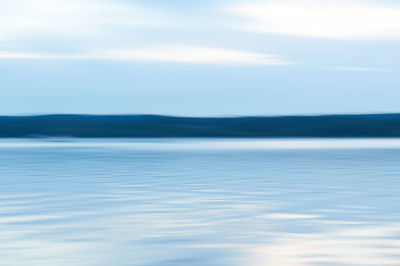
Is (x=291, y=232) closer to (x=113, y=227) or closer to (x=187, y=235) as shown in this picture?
(x=187, y=235)

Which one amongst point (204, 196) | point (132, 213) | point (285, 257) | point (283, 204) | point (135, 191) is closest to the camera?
point (285, 257)

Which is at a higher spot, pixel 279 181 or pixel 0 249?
pixel 279 181

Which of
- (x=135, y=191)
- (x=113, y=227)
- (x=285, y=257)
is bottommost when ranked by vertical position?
(x=285, y=257)

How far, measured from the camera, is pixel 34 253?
9086 millimetres

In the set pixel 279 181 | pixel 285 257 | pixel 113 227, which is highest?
pixel 279 181

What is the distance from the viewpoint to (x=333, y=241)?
9.99 meters

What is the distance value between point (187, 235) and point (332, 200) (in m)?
5.63

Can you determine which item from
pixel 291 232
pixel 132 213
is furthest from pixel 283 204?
pixel 291 232

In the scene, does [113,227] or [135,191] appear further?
[135,191]

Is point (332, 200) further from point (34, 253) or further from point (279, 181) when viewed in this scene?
point (34, 253)

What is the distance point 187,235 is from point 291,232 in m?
1.35

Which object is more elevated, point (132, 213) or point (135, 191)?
point (135, 191)

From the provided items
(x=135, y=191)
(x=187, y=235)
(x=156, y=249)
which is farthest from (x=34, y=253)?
(x=135, y=191)

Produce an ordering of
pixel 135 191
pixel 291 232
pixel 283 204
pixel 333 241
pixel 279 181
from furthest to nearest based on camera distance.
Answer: pixel 279 181 → pixel 135 191 → pixel 283 204 → pixel 291 232 → pixel 333 241
